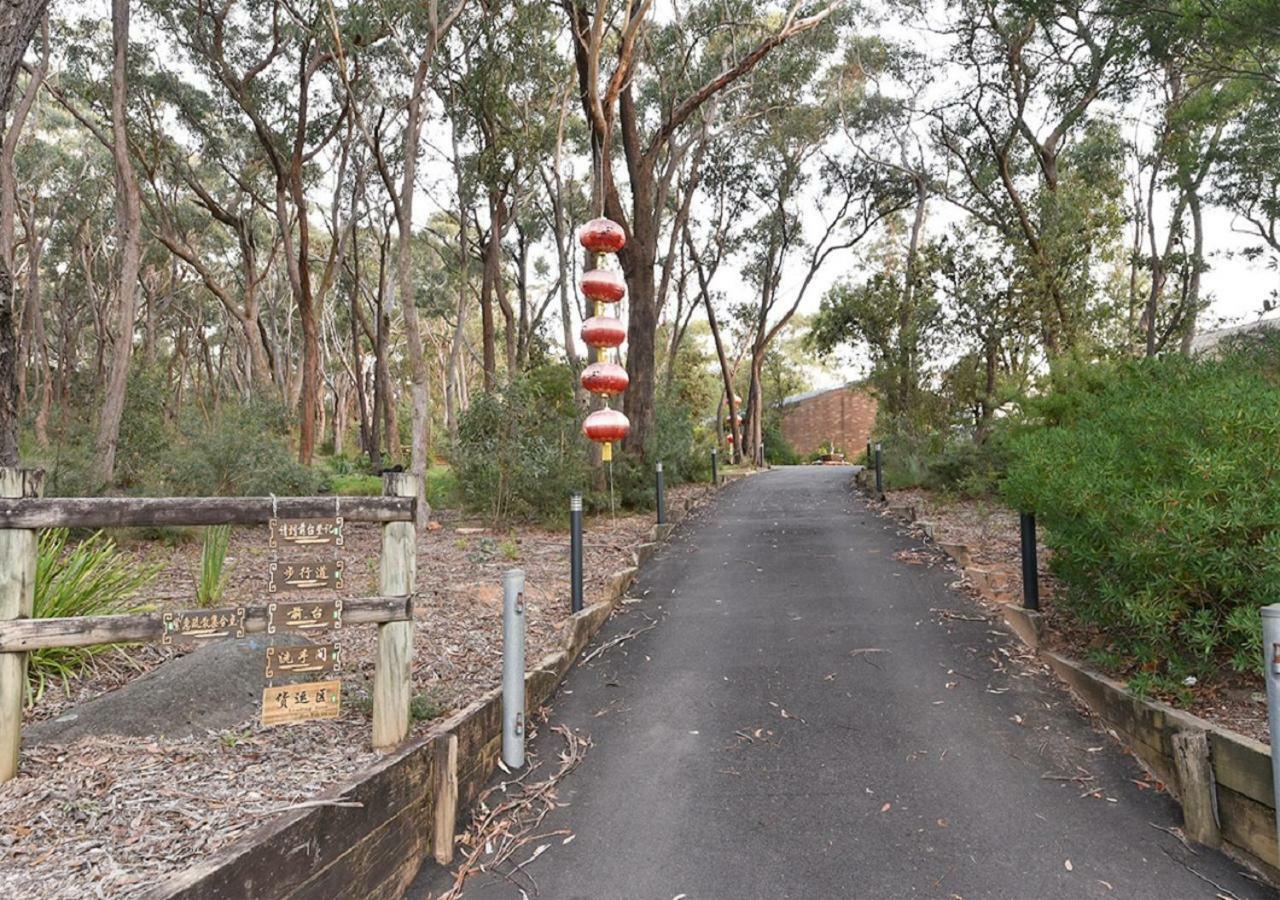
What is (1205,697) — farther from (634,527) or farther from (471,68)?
(471,68)

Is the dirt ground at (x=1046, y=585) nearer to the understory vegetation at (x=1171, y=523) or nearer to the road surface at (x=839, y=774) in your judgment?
the understory vegetation at (x=1171, y=523)

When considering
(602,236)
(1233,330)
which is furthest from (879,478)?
(1233,330)

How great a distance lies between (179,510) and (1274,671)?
4351 millimetres

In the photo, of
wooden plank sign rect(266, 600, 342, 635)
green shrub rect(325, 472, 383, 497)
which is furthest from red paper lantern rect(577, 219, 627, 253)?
green shrub rect(325, 472, 383, 497)

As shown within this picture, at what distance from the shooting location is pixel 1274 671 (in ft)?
9.02

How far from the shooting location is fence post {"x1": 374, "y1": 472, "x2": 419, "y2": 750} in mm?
3383

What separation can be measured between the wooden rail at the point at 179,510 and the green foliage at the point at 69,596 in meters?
1.00

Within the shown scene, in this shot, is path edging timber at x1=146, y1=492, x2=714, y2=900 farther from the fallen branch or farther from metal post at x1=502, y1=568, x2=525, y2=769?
the fallen branch

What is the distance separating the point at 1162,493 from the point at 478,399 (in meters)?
8.88

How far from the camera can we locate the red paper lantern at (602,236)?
29.5 feet

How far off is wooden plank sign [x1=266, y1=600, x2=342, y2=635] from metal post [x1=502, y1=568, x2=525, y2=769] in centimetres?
109

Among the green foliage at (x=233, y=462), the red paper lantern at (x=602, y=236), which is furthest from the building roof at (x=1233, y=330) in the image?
the green foliage at (x=233, y=462)

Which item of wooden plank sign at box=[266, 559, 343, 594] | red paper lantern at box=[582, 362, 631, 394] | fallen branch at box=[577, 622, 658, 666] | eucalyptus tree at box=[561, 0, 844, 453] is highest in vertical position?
eucalyptus tree at box=[561, 0, 844, 453]

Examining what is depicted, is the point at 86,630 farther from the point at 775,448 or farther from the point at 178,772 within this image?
the point at 775,448
